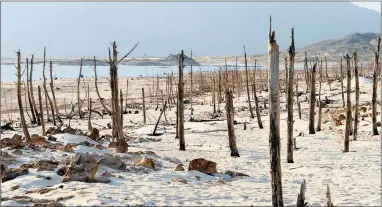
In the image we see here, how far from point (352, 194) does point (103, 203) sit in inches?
221

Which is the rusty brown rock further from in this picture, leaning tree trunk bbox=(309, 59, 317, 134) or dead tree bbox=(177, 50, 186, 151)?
leaning tree trunk bbox=(309, 59, 317, 134)

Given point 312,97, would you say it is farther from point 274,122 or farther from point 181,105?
point 274,122

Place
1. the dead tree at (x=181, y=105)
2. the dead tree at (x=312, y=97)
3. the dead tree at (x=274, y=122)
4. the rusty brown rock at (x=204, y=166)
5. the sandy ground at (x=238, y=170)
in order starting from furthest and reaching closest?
the dead tree at (x=312, y=97)
the dead tree at (x=181, y=105)
the rusty brown rock at (x=204, y=166)
the sandy ground at (x=238, y=170)
the dead tree at (x=274, y=122)

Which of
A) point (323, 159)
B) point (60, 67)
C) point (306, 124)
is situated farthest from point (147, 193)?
point (60, 67)

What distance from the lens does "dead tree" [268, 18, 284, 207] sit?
9.16m

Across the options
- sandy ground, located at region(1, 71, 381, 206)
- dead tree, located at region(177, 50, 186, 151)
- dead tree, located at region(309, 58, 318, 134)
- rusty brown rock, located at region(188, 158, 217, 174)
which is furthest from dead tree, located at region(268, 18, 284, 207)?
dead tree, located at region(309, 58, 318, 134)

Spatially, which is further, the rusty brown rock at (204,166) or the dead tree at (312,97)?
the dead tree at (312,97)

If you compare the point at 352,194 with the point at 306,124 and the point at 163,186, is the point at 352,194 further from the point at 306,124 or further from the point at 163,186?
the point at 306,124

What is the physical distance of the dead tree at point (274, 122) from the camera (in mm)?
9164

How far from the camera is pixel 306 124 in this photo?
2598cm

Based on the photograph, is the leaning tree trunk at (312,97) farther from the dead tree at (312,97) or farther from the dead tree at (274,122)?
the dead tree at (274,122)

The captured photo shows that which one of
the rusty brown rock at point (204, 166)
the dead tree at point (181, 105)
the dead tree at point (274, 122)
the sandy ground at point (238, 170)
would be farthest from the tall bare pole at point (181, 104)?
the dead tree at point (274, 122)

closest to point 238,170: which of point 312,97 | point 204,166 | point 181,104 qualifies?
point 204,166

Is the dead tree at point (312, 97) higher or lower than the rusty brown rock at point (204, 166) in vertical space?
higher
